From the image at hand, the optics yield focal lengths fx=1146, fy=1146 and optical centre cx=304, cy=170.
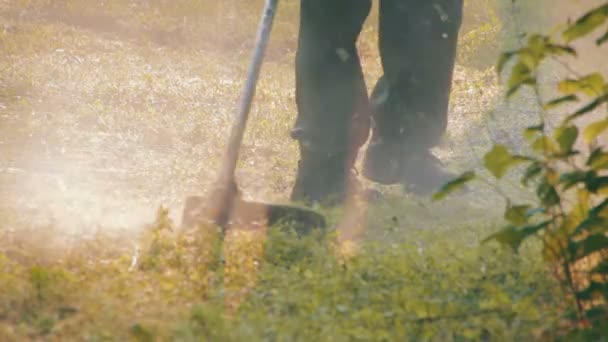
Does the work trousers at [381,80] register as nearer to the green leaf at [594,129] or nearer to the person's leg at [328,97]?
the person's leg at [328,97]

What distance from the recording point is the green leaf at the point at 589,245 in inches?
109

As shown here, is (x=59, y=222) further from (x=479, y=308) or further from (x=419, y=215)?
(x=479, y=308)

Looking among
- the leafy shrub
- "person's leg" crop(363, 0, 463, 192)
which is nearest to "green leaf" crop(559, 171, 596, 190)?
the leafy shrub

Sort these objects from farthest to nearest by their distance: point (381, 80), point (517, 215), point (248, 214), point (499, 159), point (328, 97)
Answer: point (381, 80) → point (328, 97) → point (248, 214) → point (517, 215) → point (499, 159)

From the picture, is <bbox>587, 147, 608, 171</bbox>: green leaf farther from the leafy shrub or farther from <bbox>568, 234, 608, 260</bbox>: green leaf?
<bbox>568, 234, 608, 260</bbox>: green leaf

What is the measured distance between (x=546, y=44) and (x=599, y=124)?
0.26m

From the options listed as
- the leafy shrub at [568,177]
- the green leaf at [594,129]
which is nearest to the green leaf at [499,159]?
the leafy shrub at [568,177]

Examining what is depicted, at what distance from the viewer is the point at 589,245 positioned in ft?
9.12

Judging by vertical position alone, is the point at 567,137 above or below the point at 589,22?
below

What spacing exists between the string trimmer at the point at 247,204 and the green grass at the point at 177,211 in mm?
206

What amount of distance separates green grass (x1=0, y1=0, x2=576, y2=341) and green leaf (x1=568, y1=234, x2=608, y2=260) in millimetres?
175

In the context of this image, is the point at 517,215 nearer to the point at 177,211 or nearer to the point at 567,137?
the point at 567,137

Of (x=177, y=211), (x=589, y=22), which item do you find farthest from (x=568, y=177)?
(x=177, y=211)

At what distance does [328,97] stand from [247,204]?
2.24 feet
